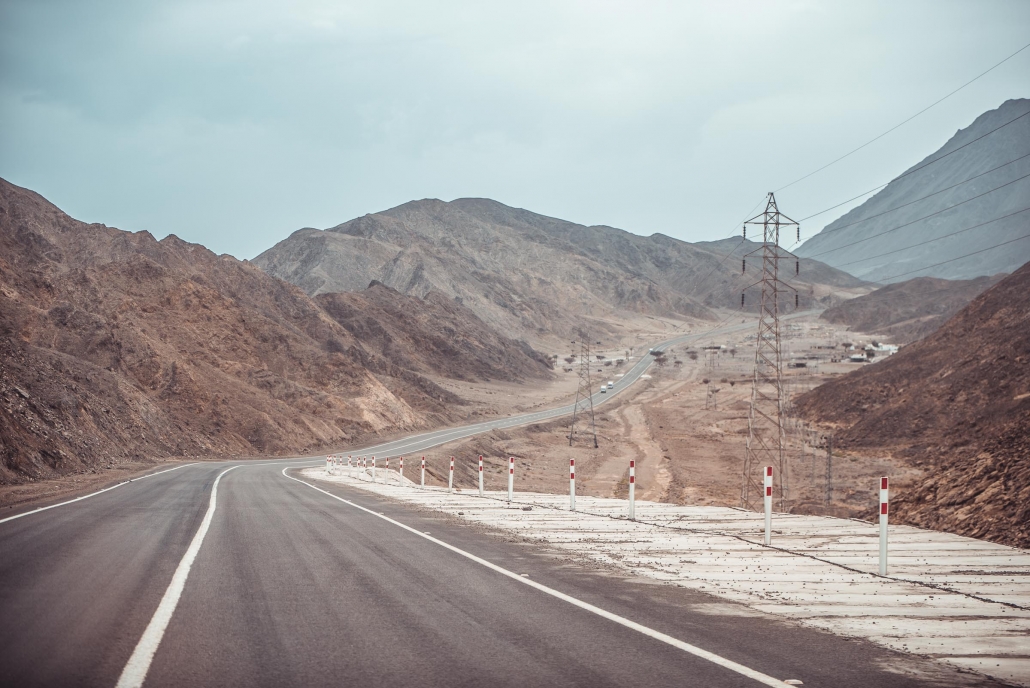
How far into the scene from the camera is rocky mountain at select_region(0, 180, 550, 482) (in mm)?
41656

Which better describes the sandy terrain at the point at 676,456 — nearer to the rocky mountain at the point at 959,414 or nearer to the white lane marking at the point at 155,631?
the rocky mountain at the point at 959,414

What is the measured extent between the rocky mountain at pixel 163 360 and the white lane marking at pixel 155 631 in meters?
19.8

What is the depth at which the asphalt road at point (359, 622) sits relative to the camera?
570 cm

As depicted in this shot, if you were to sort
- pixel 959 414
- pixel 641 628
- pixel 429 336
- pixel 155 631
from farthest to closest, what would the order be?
pixel 429 336, pixel 959 414, pixel 641 628, pixel 155 631

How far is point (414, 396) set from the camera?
97500 millimetres

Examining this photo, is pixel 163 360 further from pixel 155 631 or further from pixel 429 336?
pixel 429 336

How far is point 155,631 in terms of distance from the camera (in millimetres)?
6746

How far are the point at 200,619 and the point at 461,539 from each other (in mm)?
6494

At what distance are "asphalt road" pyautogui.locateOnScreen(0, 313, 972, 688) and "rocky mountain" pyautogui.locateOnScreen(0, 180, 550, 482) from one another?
19349 millimetres

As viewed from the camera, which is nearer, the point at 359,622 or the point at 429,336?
the point at 359,622

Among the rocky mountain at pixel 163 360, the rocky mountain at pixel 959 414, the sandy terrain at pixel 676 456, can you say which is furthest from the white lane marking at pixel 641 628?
the rocky mountain at pixel 163 360

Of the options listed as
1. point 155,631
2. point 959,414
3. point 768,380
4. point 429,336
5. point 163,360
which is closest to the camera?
point 155,631

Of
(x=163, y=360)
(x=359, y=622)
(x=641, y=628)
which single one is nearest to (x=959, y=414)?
(x=641, y=628)

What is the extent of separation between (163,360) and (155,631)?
206ft
